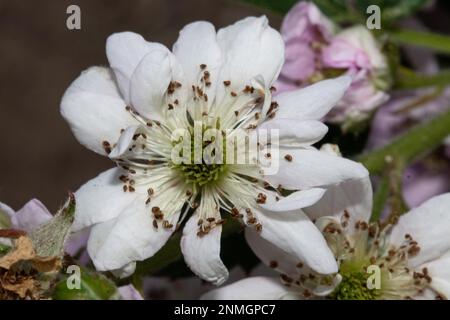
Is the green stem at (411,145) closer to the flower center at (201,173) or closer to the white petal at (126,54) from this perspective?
the flower center at (201,173)

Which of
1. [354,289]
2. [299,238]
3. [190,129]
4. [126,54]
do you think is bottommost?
[354,289]

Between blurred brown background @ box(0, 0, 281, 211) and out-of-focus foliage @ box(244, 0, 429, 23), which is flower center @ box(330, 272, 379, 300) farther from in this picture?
blurred brown background @ box(0, 0, 281, 211)

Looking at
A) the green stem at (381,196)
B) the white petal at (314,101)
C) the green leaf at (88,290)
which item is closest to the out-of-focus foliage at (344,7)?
the green stem at (381,196)

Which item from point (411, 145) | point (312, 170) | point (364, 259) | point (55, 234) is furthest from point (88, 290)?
point (411, 145)

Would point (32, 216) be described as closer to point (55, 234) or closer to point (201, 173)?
point (55, 234)

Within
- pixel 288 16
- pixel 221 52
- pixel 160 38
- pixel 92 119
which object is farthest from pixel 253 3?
pixel 160 38

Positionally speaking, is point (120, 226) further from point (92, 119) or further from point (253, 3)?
point (253, 3)

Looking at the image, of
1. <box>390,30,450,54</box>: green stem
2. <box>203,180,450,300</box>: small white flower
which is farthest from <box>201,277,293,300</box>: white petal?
<box>390,30,450,54</box>: green stem
